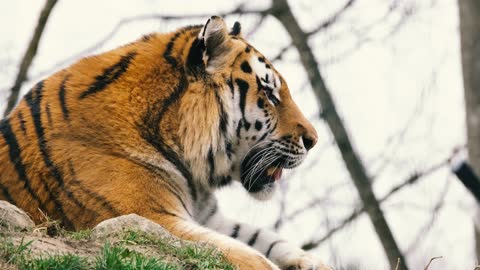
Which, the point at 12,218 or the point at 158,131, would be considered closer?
the point at 12,218

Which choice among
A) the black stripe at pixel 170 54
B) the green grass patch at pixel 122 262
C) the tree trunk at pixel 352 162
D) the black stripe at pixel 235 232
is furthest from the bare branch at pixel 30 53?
the green grass patch at pixel 122 262

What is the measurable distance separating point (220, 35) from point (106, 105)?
3.03 ft

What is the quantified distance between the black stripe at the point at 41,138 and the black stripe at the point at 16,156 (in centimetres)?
15

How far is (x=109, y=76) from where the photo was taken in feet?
20.8

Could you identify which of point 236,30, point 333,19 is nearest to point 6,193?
point 236,30

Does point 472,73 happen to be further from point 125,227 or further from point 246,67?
point 125,227

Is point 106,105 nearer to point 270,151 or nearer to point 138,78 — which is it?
point 138,78

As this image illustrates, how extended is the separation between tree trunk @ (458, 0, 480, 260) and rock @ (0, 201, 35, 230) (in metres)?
5.11

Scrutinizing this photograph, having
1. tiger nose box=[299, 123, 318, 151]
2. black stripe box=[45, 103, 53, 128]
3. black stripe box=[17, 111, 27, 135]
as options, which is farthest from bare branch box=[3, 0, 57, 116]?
tiger nose box=[299, 123, 318, 151]

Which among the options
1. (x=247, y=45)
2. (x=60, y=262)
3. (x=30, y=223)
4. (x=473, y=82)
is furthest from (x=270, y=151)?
(x=473, y=82)

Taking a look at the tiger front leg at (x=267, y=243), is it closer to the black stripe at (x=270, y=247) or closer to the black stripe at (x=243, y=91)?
the black stripe at (x=270, y=247)

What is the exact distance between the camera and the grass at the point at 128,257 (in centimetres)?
435

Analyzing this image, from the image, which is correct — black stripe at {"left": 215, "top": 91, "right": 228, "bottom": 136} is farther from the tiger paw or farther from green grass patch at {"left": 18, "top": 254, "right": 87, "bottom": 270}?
green grass patch at {"left": 18, "top": 254, "right": 87, "bottom": 270}

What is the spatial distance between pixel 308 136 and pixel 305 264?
1.16m
